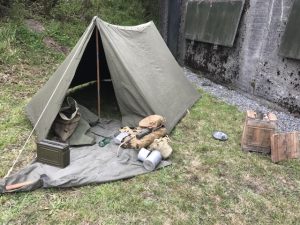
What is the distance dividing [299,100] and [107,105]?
9.85ft

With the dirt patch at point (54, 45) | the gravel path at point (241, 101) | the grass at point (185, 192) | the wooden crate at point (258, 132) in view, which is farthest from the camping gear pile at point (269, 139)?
the dirt patch at point (54, 45)

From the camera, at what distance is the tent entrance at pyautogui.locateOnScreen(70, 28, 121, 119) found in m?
5.00

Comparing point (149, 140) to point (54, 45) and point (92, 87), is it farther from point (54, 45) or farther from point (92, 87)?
point (54, 45)

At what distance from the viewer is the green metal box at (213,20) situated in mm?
6523

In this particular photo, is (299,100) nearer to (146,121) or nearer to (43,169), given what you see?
(146,121)

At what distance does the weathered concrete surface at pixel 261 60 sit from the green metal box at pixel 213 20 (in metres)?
0.16

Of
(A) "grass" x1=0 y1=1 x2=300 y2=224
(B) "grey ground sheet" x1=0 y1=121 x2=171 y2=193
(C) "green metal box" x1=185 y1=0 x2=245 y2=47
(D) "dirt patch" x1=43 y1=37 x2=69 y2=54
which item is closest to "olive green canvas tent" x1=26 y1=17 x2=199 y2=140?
(A) "grass" x1=0 y1=1 x2=300 y2=224

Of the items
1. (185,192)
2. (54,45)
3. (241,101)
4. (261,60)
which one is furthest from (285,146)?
(54,45)

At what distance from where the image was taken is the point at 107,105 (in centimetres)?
520

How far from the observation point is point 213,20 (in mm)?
7258

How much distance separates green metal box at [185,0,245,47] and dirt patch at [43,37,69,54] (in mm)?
3106

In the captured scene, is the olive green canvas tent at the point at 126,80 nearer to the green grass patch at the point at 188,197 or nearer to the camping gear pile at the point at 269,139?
the green grass patch at the point at 188,197

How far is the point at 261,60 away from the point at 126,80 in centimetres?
289

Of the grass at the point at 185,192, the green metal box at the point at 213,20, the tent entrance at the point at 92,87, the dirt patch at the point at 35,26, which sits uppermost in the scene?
the green metal box at the point at 213,20
